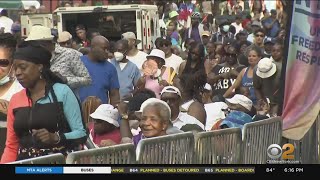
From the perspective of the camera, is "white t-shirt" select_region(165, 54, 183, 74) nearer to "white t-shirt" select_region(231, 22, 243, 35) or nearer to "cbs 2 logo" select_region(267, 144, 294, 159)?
"cbs 2 logo" select_region(267, 144, 294, 159)

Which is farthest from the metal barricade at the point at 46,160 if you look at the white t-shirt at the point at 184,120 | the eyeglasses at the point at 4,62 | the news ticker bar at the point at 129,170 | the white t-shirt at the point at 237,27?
the white t-shirt at the point at 237,27

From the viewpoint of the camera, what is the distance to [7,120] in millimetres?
3873

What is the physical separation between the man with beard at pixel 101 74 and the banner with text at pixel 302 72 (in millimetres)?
935

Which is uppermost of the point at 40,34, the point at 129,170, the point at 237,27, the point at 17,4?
the point at 17,4

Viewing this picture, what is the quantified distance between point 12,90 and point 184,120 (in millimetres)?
892

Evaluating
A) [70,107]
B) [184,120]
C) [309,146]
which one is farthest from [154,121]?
[309,146]

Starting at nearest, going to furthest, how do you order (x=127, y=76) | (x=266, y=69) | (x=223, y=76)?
(x=266, y=69)
(x=223, y=76)
(x=127, y=76)

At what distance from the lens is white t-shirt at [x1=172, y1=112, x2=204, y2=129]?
417 centimetres

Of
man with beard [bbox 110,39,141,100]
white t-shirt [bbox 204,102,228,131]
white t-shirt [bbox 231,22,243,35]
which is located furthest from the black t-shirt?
white t-shirt [bbox 231,22,243,35]

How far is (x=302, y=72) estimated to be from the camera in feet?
13.4

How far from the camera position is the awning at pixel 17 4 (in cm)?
409

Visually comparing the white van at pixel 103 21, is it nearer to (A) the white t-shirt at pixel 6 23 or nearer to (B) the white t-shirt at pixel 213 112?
(A) the white t-shirt at pixel 6 23

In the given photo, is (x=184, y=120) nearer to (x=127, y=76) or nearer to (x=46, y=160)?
(x=127, y=76)

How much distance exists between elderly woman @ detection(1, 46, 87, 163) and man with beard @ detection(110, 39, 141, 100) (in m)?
0.75
